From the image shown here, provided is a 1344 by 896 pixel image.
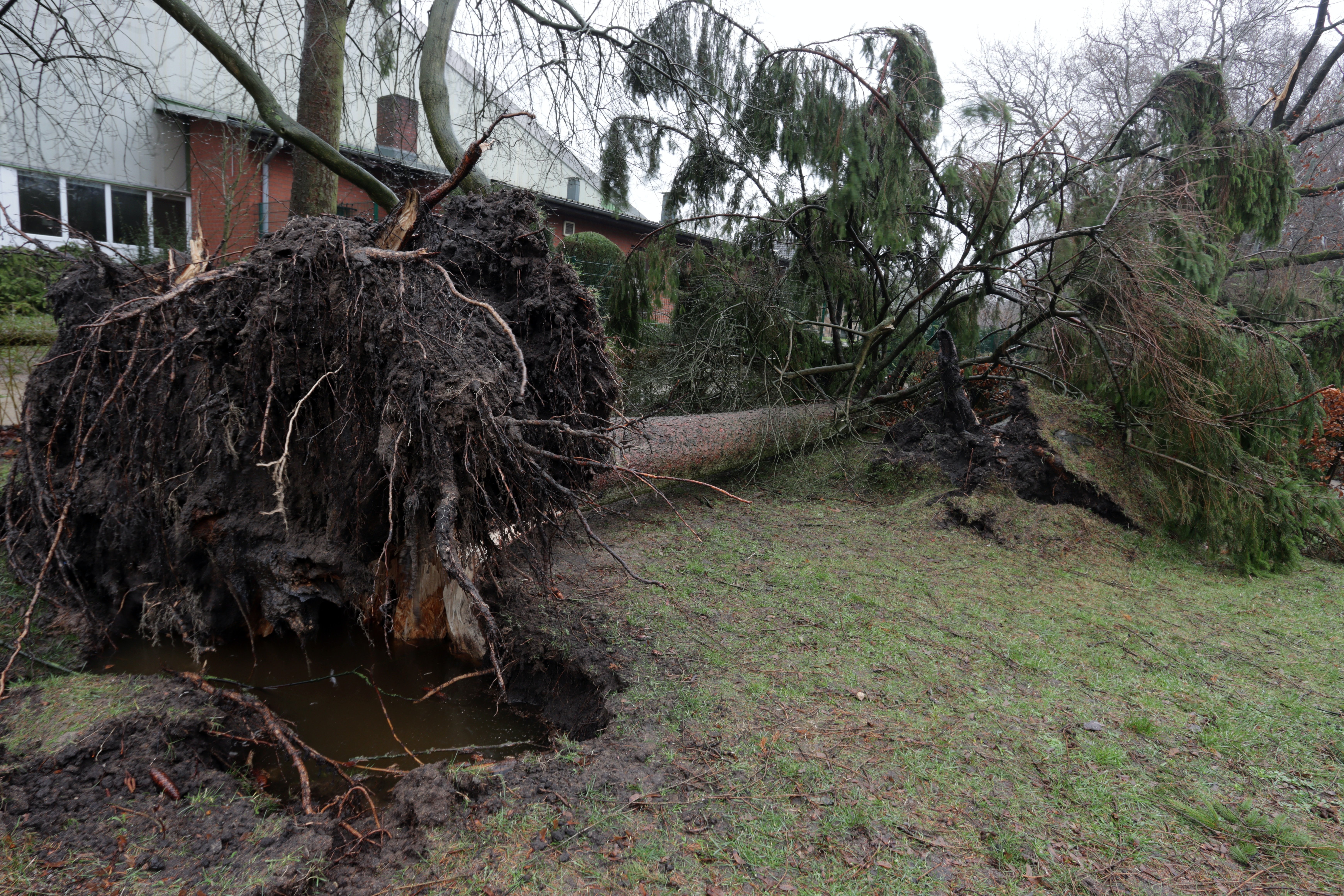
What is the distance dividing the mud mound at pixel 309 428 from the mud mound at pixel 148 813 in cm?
85

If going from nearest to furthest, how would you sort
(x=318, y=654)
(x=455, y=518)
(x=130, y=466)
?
1. (x=455, y=518)
2. (x=130, y=466)
3. (x=318, y=654)

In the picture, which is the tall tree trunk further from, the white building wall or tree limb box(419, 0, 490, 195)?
tree limb box(419, 0, 490, 195)

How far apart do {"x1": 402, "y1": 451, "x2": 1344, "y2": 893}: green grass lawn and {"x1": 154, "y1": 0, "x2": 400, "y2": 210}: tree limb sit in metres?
3.97

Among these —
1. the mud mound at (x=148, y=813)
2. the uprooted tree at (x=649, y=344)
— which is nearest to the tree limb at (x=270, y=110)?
the uprooted tree at (x=649, y=344)

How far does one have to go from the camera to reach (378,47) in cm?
629

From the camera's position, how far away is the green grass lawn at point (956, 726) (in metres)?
1.98

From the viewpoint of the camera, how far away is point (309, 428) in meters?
3.16

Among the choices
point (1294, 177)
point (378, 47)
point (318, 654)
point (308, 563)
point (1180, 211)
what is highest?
point (378, 47)

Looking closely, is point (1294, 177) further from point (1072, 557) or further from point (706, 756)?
point (706, 756)

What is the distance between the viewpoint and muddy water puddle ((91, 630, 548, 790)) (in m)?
2.73

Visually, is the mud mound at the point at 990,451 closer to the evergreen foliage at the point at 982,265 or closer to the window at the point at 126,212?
the evergreen foliage at the point at 982,265

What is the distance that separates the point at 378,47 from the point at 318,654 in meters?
5.48

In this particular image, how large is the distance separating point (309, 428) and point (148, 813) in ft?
5.27

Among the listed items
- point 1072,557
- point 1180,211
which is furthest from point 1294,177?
point 1072,557
